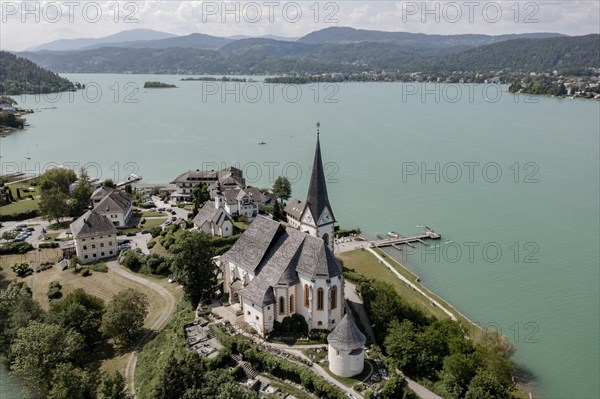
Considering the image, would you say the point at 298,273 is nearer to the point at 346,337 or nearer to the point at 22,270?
the point at 346,337

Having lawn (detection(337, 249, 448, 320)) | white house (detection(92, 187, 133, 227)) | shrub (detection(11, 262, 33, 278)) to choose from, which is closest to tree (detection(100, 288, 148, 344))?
shrub (detection(11, 262, 33, 278))

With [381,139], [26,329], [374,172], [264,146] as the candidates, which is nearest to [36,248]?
[26,329]

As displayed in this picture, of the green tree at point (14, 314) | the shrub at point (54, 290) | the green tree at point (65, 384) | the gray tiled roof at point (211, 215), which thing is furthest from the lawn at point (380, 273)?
the green tree at point (14, 314)

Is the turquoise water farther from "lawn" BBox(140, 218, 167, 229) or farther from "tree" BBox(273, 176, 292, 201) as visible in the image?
"lawn" BBox(140, 218, 167, 229)

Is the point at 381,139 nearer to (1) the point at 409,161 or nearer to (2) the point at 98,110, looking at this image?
(1) the point at 409,161

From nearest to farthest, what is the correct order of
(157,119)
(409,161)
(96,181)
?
(96,181)
(409,161)
(157,119)

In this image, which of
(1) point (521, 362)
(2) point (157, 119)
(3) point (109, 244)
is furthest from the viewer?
(2) point (157, 119)

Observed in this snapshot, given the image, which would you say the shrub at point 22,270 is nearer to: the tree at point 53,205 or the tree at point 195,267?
the tree at point 53,205
